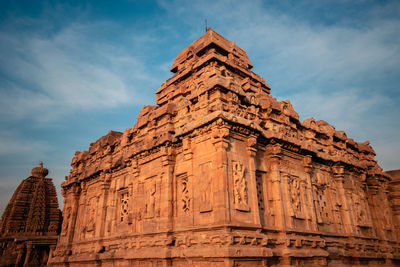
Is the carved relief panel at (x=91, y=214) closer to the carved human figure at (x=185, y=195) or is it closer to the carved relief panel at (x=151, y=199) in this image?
the carved relief panel at (x=151, y=199)

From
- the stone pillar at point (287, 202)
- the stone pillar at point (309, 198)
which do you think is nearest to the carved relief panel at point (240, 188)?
the stone pillar at point (287, 202)

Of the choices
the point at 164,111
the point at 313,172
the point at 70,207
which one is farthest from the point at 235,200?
the point at 70,207

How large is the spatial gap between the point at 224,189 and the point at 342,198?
9.80m

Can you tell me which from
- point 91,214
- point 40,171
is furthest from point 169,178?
point 40,171

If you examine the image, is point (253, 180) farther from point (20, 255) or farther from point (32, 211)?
point (32, 211)

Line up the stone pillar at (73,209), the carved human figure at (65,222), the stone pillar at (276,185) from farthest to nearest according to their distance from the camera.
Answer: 1. the carved human figure at (65,222)
2. the stone pillar at (73,209)
3. the stone pillar at (276,185)

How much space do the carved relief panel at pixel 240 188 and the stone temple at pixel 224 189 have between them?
36 mm

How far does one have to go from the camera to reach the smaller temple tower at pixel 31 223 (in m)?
24.1

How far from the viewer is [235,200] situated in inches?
356

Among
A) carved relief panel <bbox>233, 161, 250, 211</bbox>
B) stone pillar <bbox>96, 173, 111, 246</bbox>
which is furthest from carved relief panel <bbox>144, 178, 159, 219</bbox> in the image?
stone pillar <bbox>96, 173, 111, 246</bbox>

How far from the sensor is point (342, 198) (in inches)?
595

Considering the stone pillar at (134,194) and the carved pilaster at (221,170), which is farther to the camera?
the stone pillar at (134,194)

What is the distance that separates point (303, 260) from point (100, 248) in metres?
10.3

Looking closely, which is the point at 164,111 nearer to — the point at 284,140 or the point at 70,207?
the point at 284,140
